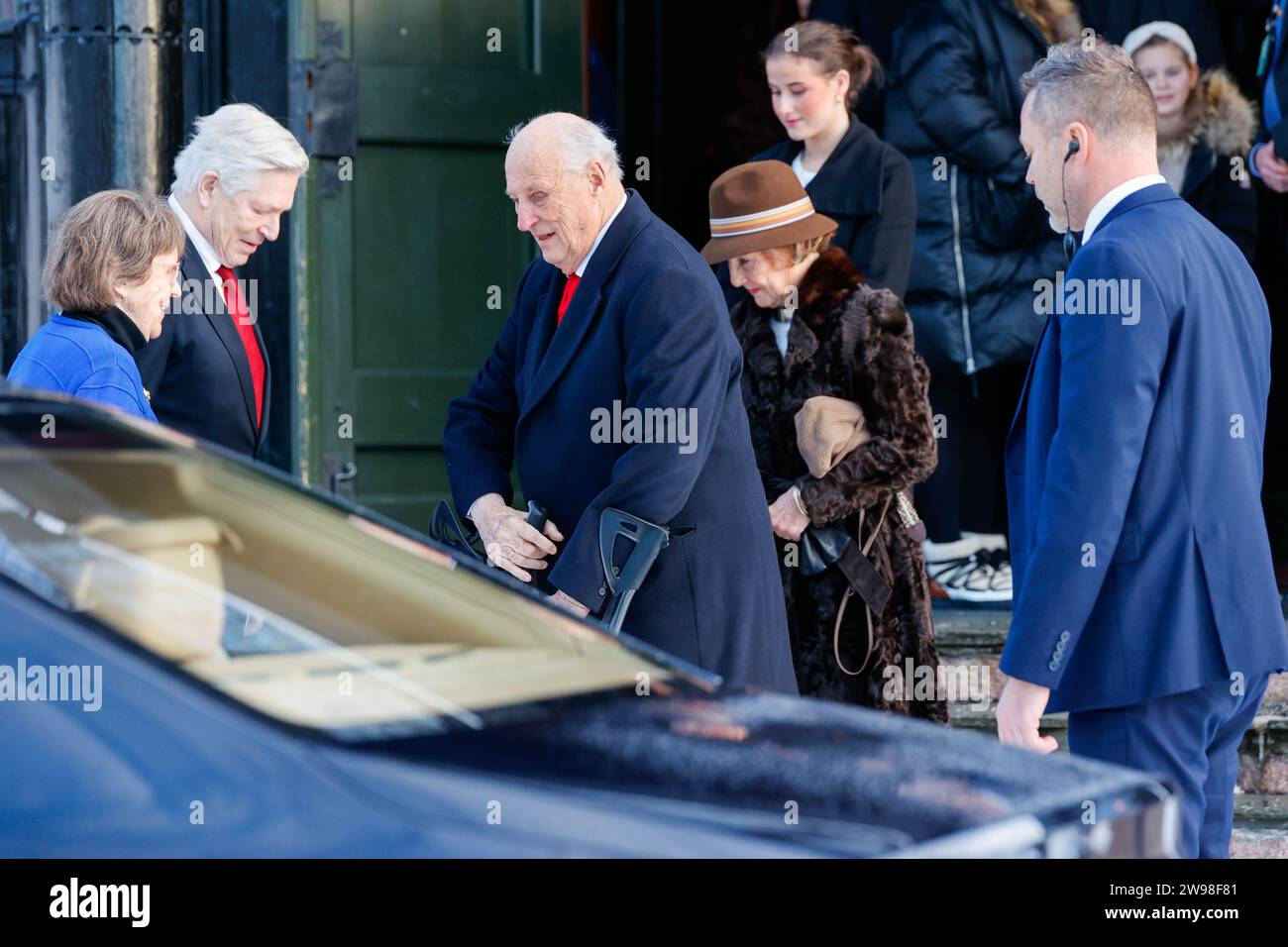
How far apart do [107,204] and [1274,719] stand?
3.28 m

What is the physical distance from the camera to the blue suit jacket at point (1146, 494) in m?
2.92

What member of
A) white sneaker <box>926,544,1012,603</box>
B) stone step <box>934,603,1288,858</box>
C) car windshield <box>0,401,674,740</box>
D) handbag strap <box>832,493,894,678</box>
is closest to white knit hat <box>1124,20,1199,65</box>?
white sneaker <box>926,544,1012,603</box>

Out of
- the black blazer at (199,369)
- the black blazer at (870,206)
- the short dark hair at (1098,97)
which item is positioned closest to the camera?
the short dark hair at (1098,97)

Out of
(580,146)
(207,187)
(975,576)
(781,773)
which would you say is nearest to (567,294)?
(580,146)

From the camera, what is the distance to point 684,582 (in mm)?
3539

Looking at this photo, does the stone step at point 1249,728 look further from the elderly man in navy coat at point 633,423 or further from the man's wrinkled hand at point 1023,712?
the man's wrinkled hand at point 1023,712

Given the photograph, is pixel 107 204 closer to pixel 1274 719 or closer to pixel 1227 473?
pixel 1227 473

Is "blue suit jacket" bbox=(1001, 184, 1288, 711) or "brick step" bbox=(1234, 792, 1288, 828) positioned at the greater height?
"blue suit jacket" bbox=(1001, 184, 1288, 711)

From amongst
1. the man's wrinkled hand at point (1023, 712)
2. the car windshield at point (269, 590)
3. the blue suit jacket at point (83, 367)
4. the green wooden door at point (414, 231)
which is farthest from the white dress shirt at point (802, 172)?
the car windshield at point (269, 590)

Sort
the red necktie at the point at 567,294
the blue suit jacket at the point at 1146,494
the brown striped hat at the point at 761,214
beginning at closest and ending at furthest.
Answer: the blue suit jacket at the point at 1146,494, the red necktie at the point at 567,294, the brown striped hat at the point at 761,214

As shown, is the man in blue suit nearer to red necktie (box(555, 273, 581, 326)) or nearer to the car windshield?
the car windshield

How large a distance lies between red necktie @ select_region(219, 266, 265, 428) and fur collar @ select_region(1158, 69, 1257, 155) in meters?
3.05

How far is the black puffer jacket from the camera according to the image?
5648 millimetres

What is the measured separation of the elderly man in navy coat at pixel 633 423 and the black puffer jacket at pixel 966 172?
7.35 feet
